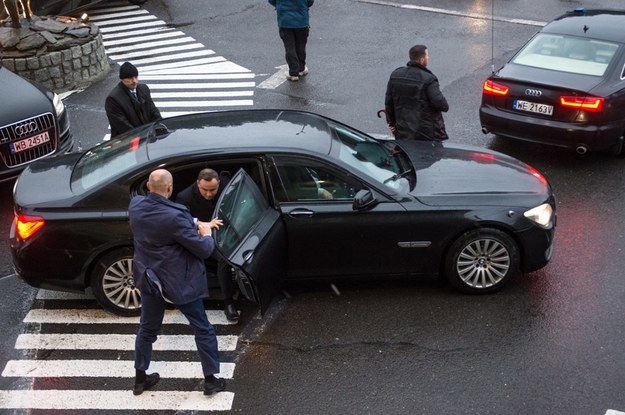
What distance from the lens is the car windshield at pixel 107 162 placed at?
6.55 meters

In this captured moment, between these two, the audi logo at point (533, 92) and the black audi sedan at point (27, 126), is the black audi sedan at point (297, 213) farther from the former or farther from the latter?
the audi logo at point (533, 92)

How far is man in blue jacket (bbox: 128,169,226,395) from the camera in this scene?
5.23 meters

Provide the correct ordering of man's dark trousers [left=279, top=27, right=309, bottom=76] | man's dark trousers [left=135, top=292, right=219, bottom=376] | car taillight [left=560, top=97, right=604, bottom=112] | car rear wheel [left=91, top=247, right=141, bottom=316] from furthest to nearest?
1. man's dark trousers [left=279, top=27, right=309, bottom=76]
2. car taillight [left=560, top=97, right=604, bottom=112]
3. car rear wheel [left=91, top=247, right=141, bottom=316]
4. man's dark trousers [left=135, top=292, right=219, bottom=376]

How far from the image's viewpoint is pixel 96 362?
625 cm

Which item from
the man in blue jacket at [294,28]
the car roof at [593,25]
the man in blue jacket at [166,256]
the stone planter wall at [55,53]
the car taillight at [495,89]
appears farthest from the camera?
the man in blue jacket at [294,28]

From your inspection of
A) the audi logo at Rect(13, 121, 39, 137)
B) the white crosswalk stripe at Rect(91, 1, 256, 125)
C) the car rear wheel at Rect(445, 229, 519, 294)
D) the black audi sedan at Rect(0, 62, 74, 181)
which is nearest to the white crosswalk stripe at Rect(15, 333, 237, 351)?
the car rear wheel at Rect(445, 229, 519, 294)

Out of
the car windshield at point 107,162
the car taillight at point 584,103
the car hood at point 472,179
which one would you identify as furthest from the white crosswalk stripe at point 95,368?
the car taillight at point 584,103

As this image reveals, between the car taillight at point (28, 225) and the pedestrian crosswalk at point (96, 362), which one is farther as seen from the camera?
the car taillight at point (28, 225)

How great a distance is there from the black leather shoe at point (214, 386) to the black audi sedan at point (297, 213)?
723 mm

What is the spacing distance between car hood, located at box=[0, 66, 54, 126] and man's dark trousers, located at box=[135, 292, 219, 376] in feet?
13.9

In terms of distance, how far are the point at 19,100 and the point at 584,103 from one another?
6.48 m

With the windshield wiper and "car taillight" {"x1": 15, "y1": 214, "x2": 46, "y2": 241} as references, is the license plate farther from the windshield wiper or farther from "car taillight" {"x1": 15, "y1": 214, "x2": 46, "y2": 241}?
"car taillight" {"x1": 15, "y1": 214, "x2": 46, "y2": 241}

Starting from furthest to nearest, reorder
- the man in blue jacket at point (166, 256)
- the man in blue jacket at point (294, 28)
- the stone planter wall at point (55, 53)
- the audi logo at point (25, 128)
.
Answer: the man in blue jacket at point (294, 28) < the stone planter wall at point (55, 53) < the audi logo at point (25, 128) < the man in blue jacket at point (166, 256)

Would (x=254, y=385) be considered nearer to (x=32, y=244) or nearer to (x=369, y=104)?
(x=32, y=244)
